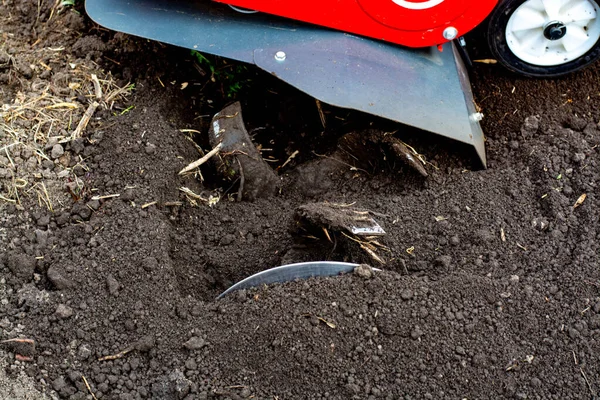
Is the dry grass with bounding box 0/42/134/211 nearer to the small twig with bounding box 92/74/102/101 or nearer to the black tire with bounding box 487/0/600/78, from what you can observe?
the small twig with bounding box 92/74/102/101

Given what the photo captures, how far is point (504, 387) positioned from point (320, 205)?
3.16 feet

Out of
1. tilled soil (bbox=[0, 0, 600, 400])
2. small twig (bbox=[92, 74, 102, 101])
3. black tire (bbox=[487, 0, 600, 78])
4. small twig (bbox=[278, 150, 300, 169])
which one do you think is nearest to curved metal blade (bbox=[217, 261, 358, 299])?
tilled soil (bbox=[0, 0, 600, 400])

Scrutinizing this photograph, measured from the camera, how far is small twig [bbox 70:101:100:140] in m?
3.05

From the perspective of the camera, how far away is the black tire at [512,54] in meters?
3.20

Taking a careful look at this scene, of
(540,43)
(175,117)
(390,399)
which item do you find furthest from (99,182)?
(540,43)

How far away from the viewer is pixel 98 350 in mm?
2502

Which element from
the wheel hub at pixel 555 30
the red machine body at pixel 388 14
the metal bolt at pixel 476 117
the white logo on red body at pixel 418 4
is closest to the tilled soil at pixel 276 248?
the metal bolt at pixel 476 117

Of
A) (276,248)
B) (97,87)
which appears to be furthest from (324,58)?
(97,87)

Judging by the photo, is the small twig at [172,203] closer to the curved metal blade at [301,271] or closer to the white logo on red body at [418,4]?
the curved metal blade at [301,271]

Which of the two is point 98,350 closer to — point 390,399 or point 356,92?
point 390,399

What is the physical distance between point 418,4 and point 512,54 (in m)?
0.67

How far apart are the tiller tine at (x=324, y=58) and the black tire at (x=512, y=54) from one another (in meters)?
0.32

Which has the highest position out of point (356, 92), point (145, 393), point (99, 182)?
point (356, 92)

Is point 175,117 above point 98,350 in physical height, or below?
above
